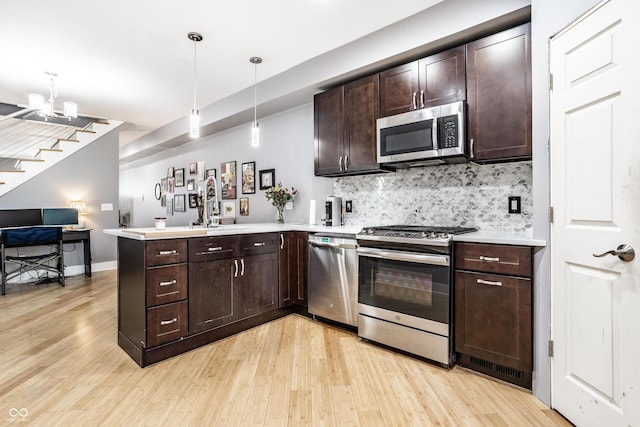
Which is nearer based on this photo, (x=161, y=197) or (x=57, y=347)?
(x=57, y=347)

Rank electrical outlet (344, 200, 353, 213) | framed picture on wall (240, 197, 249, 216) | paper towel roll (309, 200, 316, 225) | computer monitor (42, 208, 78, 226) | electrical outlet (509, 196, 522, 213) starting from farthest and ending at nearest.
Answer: computer monitor (42, 208, 78, 226), framed picture on wall (240, 197, 249, 216), paper towel roll (309, 200, 316, 225), electrical outlet (344, 200, 353, 213), electrical outlet (509, 196, 522, 213)

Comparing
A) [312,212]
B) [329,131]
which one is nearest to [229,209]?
[312,212]

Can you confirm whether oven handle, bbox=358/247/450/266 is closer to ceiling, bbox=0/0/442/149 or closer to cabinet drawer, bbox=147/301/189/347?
cabinet drawer, bbox=147/301/189/347

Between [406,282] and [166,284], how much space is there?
6.06 ft

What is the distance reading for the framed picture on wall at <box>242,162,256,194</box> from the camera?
4941 millimetres

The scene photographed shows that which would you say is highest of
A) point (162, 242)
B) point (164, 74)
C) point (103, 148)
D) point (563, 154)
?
point (164, 74)

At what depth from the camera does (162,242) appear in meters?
2.52

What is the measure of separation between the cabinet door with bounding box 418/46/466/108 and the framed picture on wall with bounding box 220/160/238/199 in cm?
338

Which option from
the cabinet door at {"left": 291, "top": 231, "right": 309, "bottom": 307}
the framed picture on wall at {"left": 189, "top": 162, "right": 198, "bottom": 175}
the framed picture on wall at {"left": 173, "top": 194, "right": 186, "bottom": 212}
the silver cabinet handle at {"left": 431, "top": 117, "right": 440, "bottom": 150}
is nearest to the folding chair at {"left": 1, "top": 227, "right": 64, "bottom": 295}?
the framed picture on wall at {"left": 173, "top": 194, "right": 186, "bottom": 212}

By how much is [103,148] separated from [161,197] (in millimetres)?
1659

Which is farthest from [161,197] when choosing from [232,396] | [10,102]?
[232,396]

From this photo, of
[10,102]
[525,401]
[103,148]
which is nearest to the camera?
[525,401]

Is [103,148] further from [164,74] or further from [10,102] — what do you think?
[164,74]

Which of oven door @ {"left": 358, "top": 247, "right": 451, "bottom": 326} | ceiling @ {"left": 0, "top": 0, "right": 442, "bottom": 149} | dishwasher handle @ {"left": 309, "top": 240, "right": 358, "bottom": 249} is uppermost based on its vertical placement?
ceiling @ {"left": 0, "top": 0, "right": 442, "bottom": 149}
